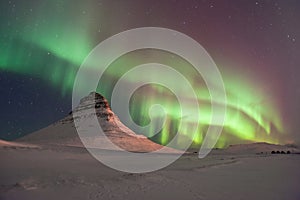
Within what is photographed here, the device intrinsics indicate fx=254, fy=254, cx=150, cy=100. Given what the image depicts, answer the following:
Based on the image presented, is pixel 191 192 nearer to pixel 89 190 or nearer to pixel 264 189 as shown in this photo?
pixel 264 189

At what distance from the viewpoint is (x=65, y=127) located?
4722 inches

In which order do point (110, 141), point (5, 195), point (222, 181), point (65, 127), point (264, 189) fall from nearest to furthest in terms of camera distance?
1. point (5, 195)
2. point (264, 189)
3. point (222, 181)
4. point (110, 141)
5. point (65, 127)

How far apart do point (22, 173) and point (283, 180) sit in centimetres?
2181

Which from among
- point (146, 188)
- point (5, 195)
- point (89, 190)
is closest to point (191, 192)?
point (146, 188)

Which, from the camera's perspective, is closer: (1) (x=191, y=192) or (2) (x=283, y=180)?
(1) (x=191, y=192)

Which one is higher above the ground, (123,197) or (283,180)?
(283,180)

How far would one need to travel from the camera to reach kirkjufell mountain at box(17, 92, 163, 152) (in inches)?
3321

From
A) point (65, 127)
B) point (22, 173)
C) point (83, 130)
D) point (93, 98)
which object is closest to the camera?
point (22, 173)

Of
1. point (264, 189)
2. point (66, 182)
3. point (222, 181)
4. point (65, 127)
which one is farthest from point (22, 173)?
point (65, 127)

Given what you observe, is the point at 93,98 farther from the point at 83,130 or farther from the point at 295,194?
the point at 295,194

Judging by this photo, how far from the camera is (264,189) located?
17.3 m

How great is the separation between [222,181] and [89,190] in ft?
33.4

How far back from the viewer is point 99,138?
9144cm

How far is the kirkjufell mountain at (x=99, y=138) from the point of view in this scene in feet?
277
